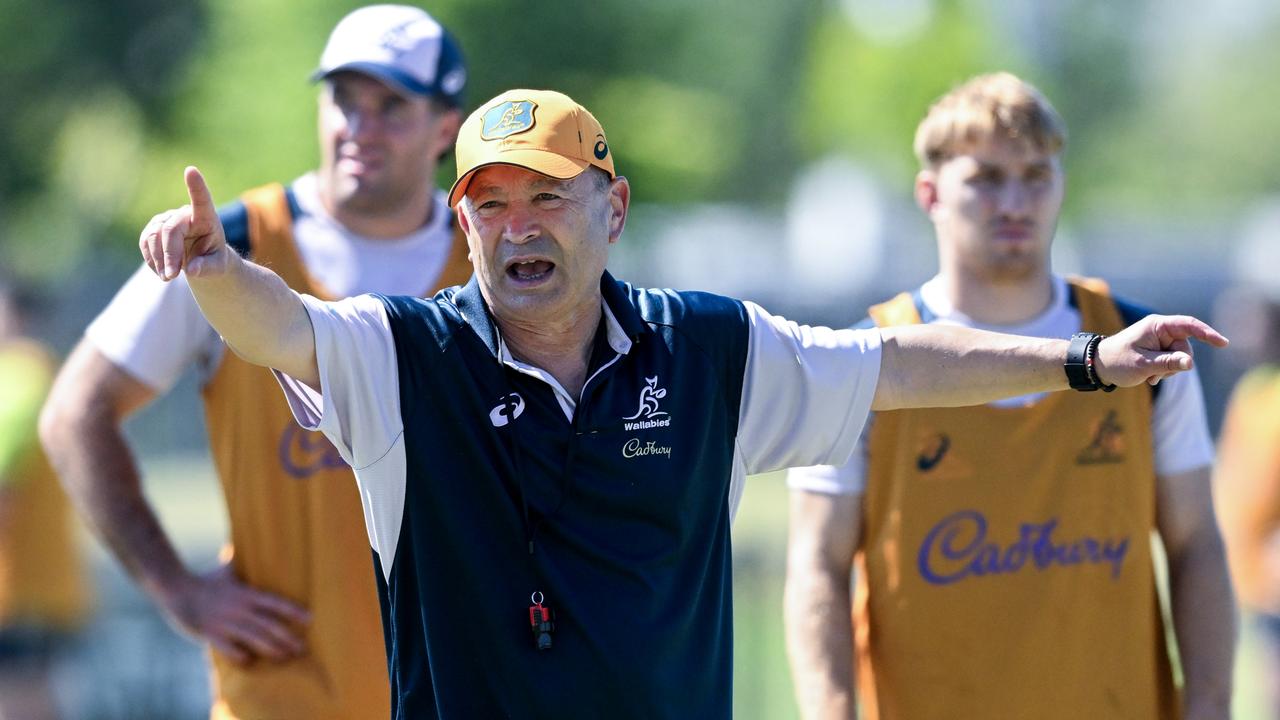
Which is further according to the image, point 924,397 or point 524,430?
point 924,397

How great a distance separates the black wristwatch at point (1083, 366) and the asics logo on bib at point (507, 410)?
3.65 ft

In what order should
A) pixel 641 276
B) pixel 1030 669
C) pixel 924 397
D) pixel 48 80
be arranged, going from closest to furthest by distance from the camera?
pixel 924 397
pixel 1030 669
pixel 641 276
pixel 48 80

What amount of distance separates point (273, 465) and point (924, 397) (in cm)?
174

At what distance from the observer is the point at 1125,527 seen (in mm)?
4250

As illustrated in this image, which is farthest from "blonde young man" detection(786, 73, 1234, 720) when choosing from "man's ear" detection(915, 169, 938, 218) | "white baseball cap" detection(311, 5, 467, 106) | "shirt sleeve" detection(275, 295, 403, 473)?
"white baseball cap" detection(311, 5, 467, 106)

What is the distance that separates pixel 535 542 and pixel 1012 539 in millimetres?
1410

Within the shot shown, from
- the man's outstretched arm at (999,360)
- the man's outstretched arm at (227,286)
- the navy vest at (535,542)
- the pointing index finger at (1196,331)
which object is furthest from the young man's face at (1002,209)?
the man's outstretched arm at (227,286)

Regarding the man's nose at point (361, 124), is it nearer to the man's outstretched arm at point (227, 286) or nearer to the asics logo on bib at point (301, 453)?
the asics logo on bib at point (301, 453)

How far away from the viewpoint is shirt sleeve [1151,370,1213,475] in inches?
169

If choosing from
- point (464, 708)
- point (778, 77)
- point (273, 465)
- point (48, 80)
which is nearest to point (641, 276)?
point (273, 465)

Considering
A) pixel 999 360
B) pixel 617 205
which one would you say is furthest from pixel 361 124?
pixel 999 360

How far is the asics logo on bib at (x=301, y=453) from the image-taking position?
173 inches

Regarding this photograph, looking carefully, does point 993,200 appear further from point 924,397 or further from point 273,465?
point 273,465

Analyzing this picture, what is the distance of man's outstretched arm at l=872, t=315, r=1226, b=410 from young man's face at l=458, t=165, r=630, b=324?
71 centimetres
